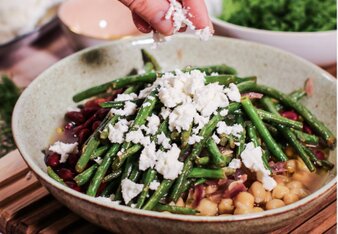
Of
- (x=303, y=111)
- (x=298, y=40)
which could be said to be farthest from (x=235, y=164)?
(x=298, y=40)

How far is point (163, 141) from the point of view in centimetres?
177

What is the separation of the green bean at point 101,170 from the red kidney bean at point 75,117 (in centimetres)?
37

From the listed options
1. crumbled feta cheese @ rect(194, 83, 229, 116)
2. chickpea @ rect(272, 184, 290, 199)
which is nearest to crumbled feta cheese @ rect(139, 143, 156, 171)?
crumbled feta cheese @ rect(194, 83, 229, 116)

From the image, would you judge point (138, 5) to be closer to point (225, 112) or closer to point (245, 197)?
point (225, 112)

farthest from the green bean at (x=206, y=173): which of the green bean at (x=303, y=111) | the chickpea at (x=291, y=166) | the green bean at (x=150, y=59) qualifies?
the green bean at (x=150, y=59)

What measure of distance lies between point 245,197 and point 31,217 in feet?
2.49

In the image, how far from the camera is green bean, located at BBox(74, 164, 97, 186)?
178cm

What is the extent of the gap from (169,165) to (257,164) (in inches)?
11.9

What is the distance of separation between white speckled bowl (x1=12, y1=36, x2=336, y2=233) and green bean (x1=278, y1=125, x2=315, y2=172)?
9 cm

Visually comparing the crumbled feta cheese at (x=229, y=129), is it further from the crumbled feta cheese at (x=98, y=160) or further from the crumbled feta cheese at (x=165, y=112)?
the crumbled feta cheese at (x=98, y=160)

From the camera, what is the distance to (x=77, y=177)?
5.84ft

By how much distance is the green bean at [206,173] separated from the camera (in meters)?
1.76

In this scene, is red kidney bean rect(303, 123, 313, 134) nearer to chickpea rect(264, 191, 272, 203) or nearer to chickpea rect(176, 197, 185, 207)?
chickpea rect(264, 191, 272, 203)

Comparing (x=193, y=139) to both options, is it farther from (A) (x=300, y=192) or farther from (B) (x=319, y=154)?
(B) (x=319, y=154)
